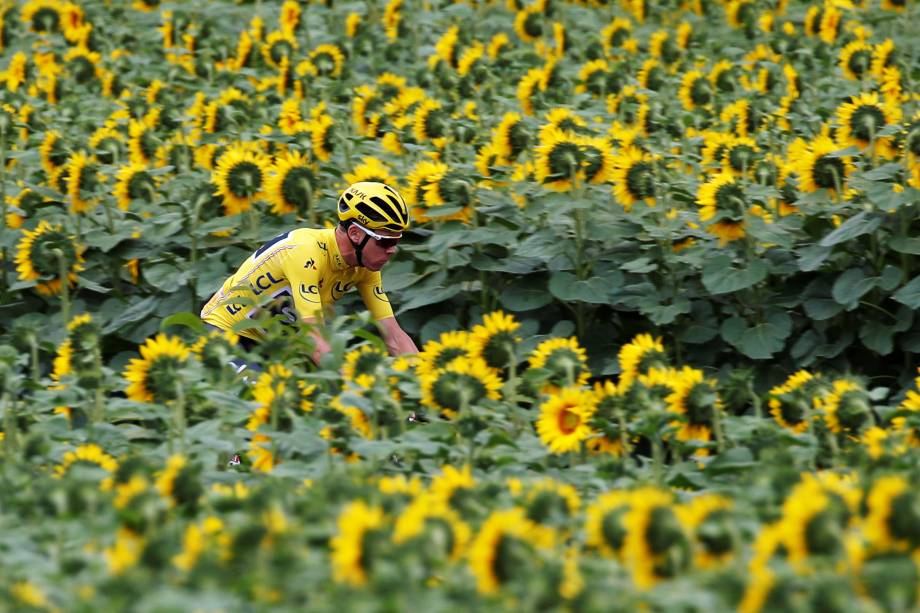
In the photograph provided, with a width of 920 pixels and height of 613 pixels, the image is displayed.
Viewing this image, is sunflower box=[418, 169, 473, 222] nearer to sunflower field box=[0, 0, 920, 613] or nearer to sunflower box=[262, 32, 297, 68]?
sunflower field box=[0, 0, 920, 613]

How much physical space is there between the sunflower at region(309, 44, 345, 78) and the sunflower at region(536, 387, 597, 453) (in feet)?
16.4

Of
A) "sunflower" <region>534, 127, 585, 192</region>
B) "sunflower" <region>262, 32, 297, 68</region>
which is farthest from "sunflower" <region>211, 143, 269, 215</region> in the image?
"sunflower" <region>262, 32, 297, 68</region>

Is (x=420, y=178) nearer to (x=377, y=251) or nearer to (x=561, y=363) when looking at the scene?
(x=377, y=251)

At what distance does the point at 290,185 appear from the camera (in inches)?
266

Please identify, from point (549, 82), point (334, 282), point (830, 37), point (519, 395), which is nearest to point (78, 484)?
point (519, 395)

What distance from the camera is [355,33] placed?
10578mm

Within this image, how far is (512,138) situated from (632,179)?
2.18 feet

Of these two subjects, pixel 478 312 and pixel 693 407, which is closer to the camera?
pixel 693 407

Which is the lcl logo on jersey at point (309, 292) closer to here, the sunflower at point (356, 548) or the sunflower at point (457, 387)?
the sunflower at point (457, 387)

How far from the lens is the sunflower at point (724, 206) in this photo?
20.6 feet

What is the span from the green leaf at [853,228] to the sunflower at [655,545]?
10.9ft

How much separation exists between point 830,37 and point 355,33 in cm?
293

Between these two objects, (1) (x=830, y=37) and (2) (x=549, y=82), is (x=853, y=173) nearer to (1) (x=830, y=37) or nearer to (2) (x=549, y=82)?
(2) (x=549, y=82)

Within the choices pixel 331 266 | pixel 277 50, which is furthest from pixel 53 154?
pixel 277 50
